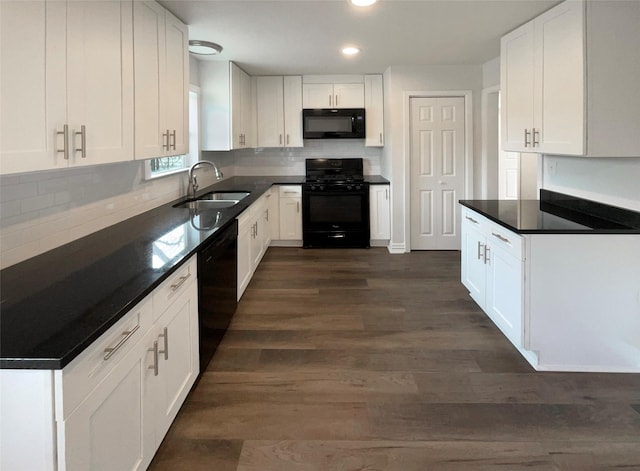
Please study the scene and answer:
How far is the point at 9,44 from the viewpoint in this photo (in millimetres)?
1656

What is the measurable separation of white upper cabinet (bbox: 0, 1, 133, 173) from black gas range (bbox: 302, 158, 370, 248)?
4.01m

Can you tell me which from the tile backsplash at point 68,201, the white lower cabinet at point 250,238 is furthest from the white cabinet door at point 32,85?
the white lower cabinet at point 250,238

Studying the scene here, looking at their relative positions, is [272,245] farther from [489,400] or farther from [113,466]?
[113,466]

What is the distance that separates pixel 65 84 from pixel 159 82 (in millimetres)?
1265

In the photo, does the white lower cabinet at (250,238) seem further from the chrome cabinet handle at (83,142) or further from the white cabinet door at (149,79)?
the chrome cabinet handle at (83,142)

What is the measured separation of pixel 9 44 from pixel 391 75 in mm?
5095

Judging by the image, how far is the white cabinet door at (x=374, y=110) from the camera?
6.75m

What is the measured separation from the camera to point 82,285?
191 cm

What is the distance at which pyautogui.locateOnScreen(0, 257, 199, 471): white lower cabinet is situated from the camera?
1307 millimetres

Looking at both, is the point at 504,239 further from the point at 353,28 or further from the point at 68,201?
the point at 68,201

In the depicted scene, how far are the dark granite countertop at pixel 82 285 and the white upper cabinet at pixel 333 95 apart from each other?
3.88 metres

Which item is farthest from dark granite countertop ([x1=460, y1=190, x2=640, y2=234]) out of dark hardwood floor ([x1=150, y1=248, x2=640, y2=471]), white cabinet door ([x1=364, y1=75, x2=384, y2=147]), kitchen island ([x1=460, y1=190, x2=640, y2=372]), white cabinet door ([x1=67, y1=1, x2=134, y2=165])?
white cabinet door ([x1=364, y1=75, x2=384, y2=147])

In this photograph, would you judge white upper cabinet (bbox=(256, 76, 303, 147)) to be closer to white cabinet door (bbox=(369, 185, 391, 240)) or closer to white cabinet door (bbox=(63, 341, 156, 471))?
white cabinet door (bbox=(369, 185, 391, 240))

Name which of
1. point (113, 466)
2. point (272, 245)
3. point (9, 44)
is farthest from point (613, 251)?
point (272, 245)
